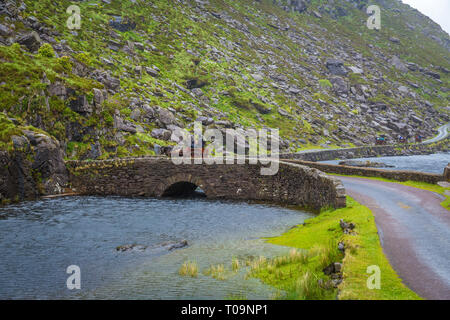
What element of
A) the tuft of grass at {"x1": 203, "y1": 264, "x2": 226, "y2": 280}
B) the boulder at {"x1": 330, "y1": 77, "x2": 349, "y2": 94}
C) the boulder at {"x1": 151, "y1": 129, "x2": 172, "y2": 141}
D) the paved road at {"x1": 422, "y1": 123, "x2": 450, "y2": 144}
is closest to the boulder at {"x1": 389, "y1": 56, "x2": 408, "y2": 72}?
the paved road at {"x1": 422, "y1": 123, "x2": 450, "y2": 144}

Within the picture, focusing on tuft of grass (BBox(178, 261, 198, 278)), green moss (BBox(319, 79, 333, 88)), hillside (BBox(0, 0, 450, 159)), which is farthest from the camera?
green moss (BBox(319, 79, 333, 88))

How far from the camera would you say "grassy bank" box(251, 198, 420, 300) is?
1107cm

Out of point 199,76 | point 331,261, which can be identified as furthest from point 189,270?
point 199,76

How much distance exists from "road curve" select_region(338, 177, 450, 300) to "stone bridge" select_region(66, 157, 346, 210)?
6170mm

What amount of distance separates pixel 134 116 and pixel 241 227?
37.7m

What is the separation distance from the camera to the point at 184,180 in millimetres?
38438

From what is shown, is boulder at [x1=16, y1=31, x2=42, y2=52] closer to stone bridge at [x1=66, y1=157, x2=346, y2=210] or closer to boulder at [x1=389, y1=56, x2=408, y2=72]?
stone bridge at [x1=66, y1=157, x2=346, y2=210]

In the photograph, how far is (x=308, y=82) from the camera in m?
130

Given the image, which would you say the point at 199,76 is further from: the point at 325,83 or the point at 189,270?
the point at 189,270

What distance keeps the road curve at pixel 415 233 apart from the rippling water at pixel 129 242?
16.7 ft

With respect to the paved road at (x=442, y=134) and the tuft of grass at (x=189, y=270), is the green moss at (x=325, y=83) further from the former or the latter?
the tuft of grass at (x=189, y=270)

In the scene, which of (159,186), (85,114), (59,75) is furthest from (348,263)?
(59,75)
